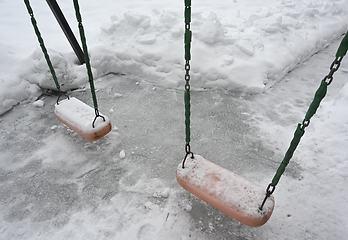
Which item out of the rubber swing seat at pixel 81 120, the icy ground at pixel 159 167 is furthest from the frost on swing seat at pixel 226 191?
the rubber swing seat at pixel 81 120

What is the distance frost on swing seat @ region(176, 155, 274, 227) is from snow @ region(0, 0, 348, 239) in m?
0.31

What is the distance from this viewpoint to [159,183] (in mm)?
1973

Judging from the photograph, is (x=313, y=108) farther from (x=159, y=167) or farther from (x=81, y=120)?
(x=81, y=120)

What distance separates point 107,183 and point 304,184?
1717 mm

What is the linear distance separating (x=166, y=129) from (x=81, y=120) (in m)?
0.90

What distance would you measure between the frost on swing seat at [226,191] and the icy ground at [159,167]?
0.31 meters

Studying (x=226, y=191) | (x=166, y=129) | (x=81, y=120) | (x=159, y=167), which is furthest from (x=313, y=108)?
(x=81, y=120)

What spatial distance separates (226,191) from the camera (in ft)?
4.98

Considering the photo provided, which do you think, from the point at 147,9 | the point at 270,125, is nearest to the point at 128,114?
the point at 270,125

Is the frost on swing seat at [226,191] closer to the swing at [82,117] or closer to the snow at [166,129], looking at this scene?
the snow at [166,129]

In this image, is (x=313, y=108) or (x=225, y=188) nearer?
(x=313, y=108)

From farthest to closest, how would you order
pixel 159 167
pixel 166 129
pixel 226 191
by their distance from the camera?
pixel 166 129 < pixel 159 167 < pixel 226 191

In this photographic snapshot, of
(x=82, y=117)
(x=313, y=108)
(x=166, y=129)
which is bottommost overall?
(x=166, y=129)

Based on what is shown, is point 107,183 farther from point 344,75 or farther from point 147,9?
point 147,9
